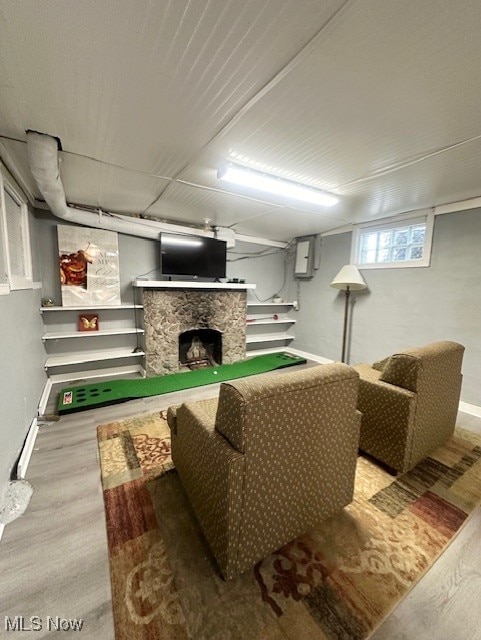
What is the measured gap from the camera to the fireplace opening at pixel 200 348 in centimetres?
436

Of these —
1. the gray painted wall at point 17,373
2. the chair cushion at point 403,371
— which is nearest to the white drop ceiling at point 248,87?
the gray painted wall at point 17,373

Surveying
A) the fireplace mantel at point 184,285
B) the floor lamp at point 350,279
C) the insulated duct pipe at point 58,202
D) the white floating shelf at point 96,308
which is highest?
the insulated duct pipe at point 58,202

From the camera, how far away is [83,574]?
1.19m

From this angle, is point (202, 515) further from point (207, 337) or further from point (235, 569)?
point (207, 337)

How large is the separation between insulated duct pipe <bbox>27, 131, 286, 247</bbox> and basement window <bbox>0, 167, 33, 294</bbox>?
228 millimetres

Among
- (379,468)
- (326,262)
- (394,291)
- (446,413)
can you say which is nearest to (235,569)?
(379,468)

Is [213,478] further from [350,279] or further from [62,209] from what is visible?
[350,279]

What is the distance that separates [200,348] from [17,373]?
2763mm

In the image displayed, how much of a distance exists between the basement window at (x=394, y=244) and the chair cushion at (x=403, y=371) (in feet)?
6.72

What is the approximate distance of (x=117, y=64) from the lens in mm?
1145

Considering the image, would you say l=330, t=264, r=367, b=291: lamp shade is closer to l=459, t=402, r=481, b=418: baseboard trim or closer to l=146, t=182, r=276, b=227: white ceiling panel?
l=146, t=182, r=276, b=227: white ceiling panel

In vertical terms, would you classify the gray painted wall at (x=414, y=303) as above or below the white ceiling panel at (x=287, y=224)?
below

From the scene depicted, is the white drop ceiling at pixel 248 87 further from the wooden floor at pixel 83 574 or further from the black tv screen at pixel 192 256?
the wooden floor at pixel 83 574

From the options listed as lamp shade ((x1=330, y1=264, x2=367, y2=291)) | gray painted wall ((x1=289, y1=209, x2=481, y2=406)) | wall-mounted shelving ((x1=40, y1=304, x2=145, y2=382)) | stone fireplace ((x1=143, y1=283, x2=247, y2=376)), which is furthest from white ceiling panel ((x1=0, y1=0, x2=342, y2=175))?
gray painted wall ((x1=289, y1=209, x2=481, y2=406))
